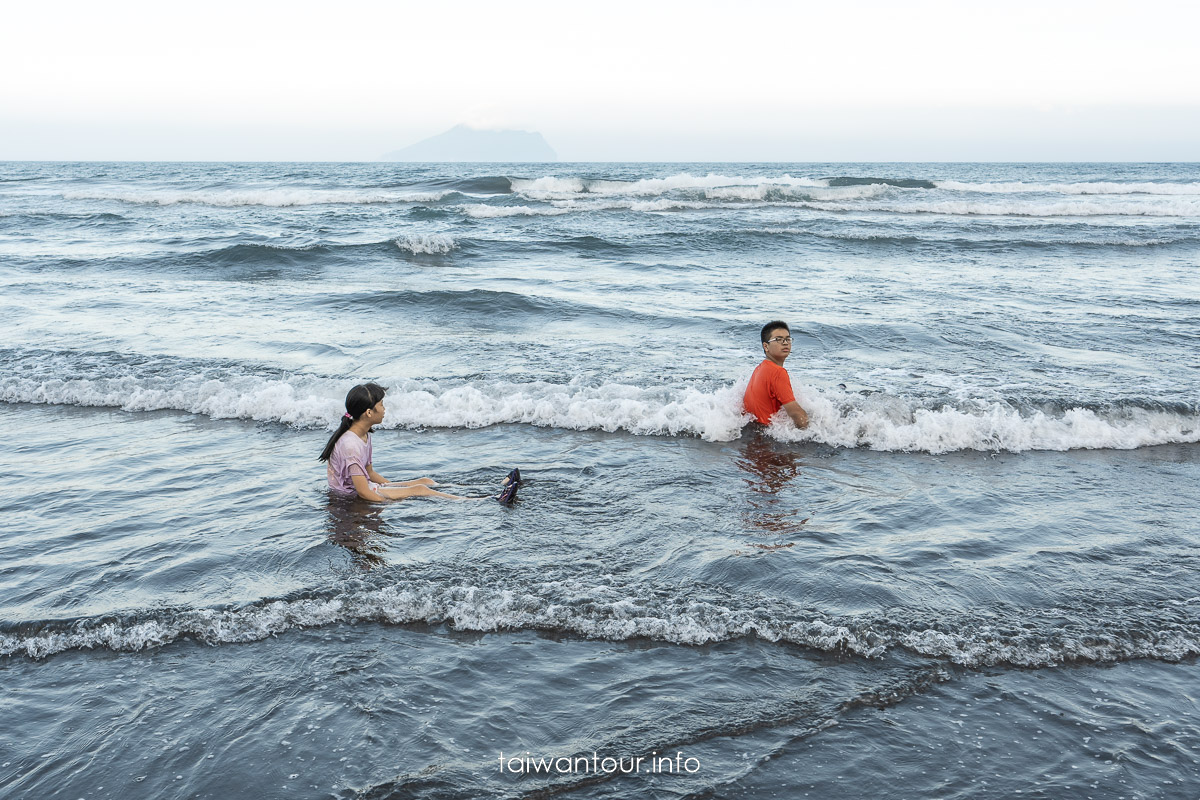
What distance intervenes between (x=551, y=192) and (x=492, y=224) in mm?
12044

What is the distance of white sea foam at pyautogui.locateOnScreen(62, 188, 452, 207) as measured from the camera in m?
Answer: 30.7

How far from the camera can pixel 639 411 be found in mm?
7871

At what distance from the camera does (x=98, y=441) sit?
731cm

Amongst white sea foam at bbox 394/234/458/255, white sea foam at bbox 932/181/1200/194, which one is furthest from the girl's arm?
white sea foam at bbox 932/181/1200/194

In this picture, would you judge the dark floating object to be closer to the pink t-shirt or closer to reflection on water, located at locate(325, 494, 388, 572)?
the pink t-shirt

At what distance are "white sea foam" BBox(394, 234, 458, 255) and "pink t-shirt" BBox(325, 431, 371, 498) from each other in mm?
13630

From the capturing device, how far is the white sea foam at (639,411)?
24.0 ft

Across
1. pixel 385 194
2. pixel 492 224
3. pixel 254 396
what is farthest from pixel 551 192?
pixel 254 396

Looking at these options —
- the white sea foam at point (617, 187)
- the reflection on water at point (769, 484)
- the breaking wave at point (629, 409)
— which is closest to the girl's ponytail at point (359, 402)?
the breaking wave at point (629, 409)

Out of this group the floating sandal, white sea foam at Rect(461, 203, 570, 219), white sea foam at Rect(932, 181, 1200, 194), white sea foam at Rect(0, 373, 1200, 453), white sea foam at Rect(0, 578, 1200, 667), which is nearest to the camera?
white sea foam at Rect(0, 578, 1200, 667)

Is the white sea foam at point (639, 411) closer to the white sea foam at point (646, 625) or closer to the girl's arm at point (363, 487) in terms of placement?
the girl's arm at point (363, 487)

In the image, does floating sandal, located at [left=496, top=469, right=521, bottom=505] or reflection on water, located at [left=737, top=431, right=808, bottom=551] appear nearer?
reflection on water, located at [left=737, top=431, right=808, bottom=551]

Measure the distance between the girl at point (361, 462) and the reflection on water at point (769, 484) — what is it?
1783 millimetres

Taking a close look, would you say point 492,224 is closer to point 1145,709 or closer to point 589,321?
point 589,321
